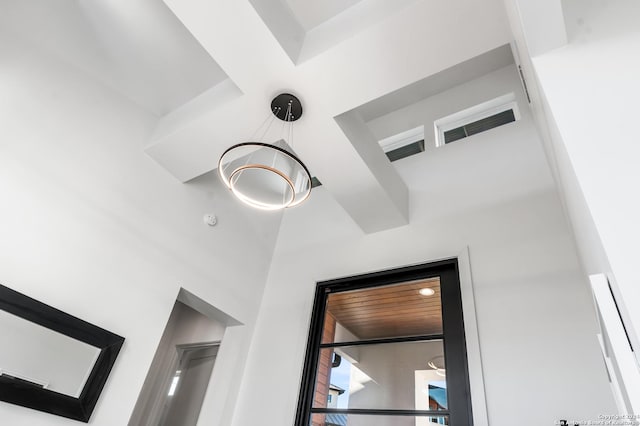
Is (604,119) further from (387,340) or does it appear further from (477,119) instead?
(477,119)

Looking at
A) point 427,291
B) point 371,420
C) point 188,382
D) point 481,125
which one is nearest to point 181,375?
point 188,382

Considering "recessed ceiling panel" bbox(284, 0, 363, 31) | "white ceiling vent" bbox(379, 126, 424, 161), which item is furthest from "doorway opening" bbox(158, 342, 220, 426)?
"recessed ceiling panel" bbox(284, 0, 363, 31)

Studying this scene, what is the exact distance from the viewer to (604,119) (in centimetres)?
106

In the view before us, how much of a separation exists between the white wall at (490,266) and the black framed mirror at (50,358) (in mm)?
1223

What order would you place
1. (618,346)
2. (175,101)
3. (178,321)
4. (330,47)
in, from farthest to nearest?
(178,321) < (175,101) < (330,47) < (618,346)

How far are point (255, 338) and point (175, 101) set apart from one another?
217cm

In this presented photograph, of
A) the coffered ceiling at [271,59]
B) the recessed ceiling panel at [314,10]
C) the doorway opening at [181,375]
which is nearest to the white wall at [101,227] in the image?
the coffered ceiling at [271,59]

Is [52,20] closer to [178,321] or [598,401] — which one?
[178,321]

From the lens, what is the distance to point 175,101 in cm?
303

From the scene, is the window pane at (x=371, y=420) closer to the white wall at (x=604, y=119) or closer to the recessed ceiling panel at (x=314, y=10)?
the white wall at (x=604, y=119)

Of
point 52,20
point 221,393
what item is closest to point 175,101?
point 52,20

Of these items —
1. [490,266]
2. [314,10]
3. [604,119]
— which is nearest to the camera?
[604,119]

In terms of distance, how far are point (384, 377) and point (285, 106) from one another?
200 centimetres

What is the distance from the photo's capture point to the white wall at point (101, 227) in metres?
2.15
